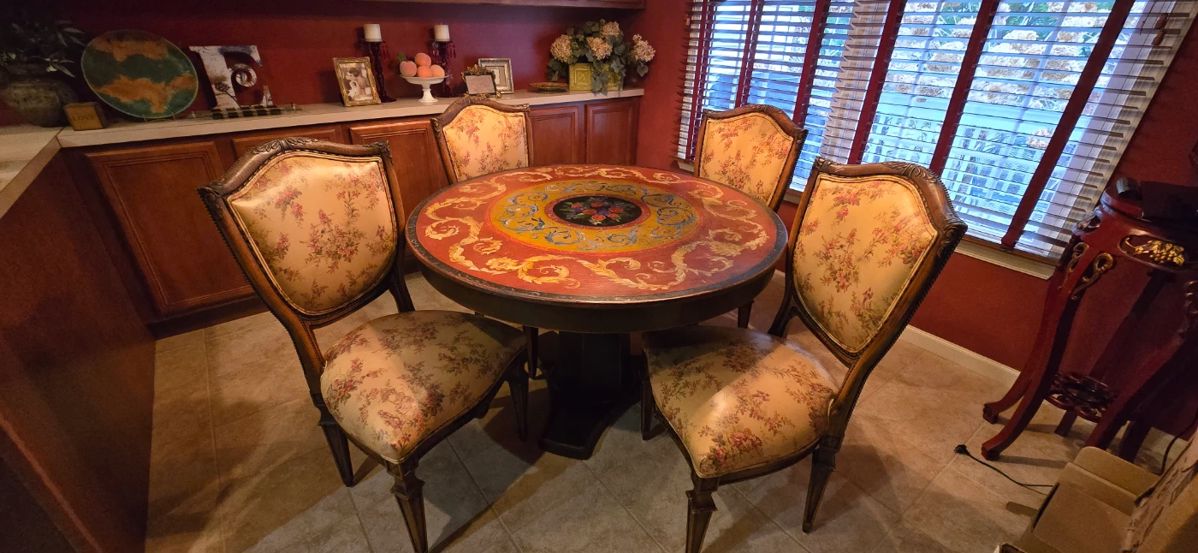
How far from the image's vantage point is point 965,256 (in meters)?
1.99

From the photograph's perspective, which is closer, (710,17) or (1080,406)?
(1080,406)

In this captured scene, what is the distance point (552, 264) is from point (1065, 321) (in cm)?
148

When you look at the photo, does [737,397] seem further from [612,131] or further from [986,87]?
[612,131]

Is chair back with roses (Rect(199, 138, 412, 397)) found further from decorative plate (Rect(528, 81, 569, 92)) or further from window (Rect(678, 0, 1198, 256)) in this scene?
window (Rect(678, 0, 1198, 256))

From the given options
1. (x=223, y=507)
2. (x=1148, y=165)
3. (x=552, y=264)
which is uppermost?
(x=1148, y=165)

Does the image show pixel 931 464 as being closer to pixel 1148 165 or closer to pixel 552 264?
pixel 1148 165

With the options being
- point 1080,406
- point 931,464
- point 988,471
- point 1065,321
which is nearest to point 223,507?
point 931,464

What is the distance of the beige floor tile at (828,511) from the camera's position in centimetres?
135

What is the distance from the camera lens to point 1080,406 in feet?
5.06

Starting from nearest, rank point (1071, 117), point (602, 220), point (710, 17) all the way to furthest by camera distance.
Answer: point (602, 220)
point (1071, 117)
point (710, 17)

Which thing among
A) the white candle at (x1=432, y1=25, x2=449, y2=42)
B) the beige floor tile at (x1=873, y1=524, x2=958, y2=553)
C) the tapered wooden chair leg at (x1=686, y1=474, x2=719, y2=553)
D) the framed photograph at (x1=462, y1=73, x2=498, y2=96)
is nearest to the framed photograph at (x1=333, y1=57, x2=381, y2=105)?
the white candle at (x1=432, y1=25, x2=449, y2=42)

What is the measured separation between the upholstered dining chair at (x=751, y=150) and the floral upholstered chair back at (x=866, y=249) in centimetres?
50

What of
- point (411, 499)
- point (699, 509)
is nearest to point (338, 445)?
point (411, 499)

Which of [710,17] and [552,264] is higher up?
[710,17]
